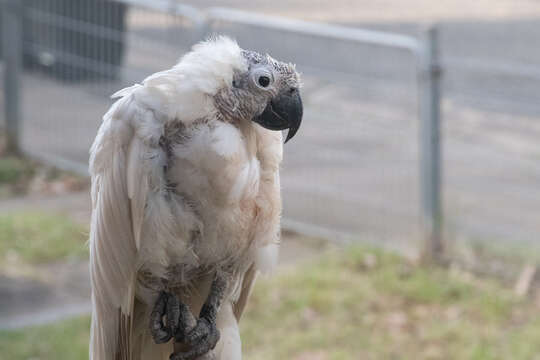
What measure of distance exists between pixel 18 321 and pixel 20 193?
7.80 feet

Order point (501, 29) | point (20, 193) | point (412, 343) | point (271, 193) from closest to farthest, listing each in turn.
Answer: point (271, 193)
point (412, 343)
point (20, 193)
point (501, 29)

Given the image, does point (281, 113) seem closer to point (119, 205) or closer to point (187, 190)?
point (187, 190)

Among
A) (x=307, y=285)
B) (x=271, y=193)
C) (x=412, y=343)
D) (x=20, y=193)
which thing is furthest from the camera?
(x=20, y=193)

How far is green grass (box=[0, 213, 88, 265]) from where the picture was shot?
6.75m

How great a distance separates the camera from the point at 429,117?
6.54m

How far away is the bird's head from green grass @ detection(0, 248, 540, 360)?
8.97 feet

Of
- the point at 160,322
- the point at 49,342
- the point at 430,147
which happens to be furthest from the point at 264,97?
the point at 430,147

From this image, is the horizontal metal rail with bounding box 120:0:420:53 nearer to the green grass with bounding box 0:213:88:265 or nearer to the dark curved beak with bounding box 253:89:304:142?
the green grass with bounding box 0:213:88:265

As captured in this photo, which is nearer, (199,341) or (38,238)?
(199,341)

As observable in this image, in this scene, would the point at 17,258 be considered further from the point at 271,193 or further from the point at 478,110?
the point at 271,193

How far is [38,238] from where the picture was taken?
6.98 m

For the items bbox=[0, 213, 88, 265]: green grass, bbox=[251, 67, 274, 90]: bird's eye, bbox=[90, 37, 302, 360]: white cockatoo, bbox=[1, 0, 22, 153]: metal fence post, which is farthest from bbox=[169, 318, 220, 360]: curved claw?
bbox=[1, 0, 22, 153]: metal fence post

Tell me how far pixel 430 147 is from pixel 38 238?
9.53 feet

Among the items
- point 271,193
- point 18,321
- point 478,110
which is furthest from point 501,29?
point 271,193
